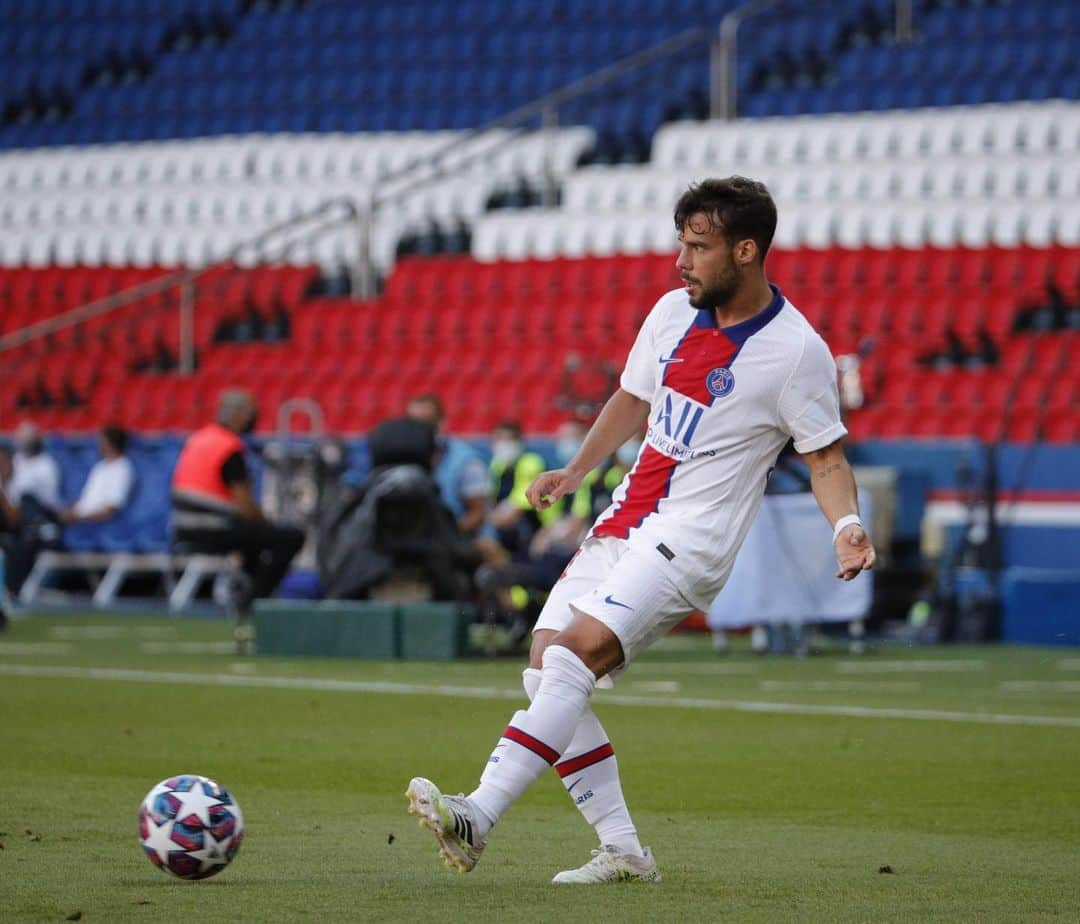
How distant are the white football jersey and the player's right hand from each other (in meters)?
0.25

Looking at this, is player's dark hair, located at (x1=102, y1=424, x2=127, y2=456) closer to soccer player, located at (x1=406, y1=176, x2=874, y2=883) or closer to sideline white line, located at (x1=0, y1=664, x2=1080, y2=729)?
sideline white line, located at (x1=0, y1=664, x2=1080, y2=729)

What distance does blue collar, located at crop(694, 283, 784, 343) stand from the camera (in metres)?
6.24

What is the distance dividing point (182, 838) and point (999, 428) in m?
15.3

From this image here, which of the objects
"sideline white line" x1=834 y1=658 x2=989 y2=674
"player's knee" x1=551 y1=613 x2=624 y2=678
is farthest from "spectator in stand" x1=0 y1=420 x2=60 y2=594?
"player's knee" x1=551 y1=613 x2=624 y2=678

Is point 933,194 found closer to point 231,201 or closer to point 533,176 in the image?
point 533,176

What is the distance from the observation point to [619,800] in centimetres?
629

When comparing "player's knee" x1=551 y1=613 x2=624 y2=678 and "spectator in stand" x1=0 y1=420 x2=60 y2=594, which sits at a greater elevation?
"player's knee" x1=551 y1=613 x2=624 y2=678

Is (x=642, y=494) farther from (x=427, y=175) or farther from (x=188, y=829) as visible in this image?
(x=427, y=175)

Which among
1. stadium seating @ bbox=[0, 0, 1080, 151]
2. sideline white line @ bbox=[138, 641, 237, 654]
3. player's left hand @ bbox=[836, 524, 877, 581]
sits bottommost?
sideline white line @ bbox=[138, 641, 237, 654]

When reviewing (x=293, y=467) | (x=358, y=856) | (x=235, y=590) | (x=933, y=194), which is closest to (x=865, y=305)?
(x=933, y=194)

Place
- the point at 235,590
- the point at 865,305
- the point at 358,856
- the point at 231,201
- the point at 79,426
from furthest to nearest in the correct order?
1. the point at 231,201
2. the point at 79,426
3. the point at 865,305
4. the point at 235,590
5. the point at 358,856

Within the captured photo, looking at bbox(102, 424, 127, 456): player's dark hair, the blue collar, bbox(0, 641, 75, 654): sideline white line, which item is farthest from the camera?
bbox(102, 424, 127, 456): player's dark hair

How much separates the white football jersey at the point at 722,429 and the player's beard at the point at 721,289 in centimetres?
10

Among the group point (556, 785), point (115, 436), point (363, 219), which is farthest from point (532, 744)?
point (363, 219)
